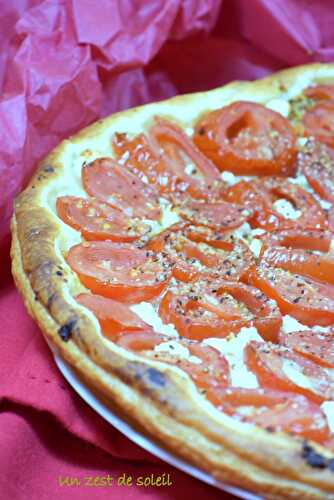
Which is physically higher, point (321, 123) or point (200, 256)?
point (200, 256)

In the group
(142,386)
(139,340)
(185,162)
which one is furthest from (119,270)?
(185,162)

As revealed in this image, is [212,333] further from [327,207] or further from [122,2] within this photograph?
[122,2]

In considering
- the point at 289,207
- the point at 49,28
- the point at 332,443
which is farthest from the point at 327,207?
the point at 49,28

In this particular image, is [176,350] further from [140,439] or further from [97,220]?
[97,220]

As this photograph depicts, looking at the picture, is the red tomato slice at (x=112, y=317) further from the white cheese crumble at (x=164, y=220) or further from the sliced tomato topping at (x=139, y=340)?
the white cheese crumble at (x=164, y=220)

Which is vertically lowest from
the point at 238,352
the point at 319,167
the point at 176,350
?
the point at 319,167

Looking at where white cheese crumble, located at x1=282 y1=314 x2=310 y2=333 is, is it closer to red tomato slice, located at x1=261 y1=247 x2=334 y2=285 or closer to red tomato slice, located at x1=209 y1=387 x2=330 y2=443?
red tomato slice, located at x1=261 y1=247 x2=334 y2=285

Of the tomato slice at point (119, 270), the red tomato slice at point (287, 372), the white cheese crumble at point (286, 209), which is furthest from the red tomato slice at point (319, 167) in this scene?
the red tomato slice at point (287, 372)

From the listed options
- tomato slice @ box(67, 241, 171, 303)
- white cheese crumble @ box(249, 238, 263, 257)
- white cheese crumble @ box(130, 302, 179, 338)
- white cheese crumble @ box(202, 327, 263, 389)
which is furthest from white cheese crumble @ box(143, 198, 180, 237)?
white cheese crumble @ box(202, 327, 263, 389)
